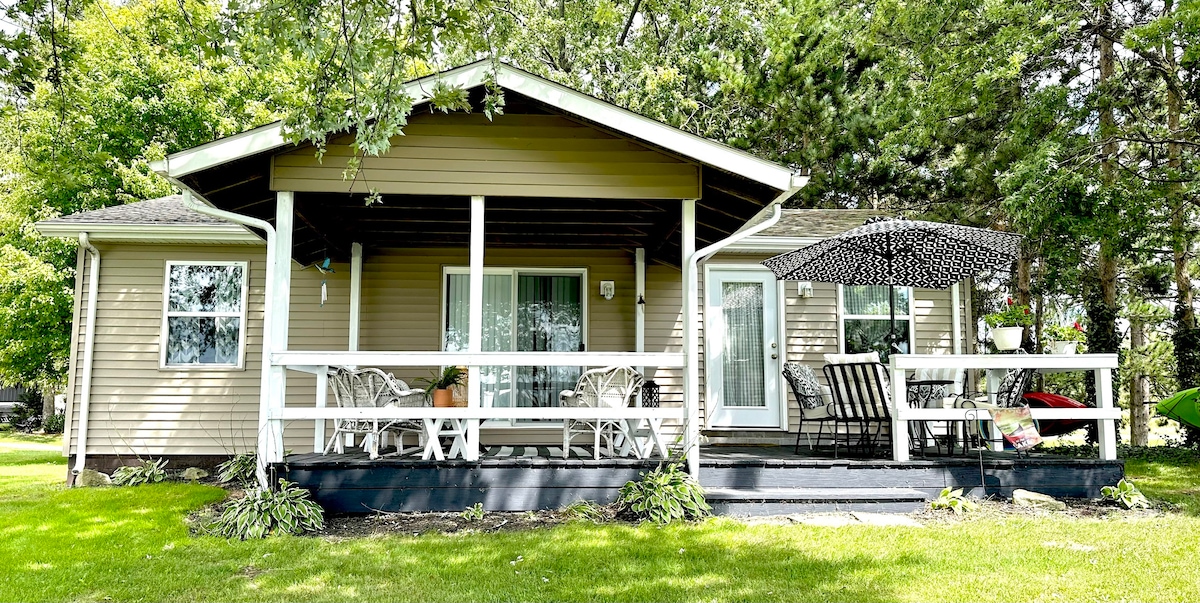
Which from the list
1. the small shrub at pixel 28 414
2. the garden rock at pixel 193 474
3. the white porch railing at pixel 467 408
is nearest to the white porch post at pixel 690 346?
the white porch railing at pixel 467 408

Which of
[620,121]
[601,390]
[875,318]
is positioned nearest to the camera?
[620,121]

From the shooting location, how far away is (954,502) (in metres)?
5.94

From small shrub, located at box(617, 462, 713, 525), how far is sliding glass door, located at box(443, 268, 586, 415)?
2.89 metres

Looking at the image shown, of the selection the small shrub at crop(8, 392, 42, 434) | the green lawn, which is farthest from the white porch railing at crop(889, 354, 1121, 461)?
the small shrub at crop(8, 392, 42, 434)

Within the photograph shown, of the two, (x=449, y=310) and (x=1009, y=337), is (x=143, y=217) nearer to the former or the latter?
(x=449, y=310)

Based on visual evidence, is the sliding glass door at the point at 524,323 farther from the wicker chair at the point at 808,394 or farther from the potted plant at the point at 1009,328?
the potted plant at the point at 1009,328

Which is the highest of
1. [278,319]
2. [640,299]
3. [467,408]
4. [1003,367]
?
[640,299]

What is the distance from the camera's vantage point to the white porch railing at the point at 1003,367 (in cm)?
633

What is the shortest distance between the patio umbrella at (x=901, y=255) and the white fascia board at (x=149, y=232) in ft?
17.3

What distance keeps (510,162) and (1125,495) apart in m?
5.18

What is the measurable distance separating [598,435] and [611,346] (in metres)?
2.59

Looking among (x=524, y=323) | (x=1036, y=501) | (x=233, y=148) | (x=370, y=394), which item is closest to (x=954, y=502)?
(x=1036, y=501)

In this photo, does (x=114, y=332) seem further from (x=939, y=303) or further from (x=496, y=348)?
(x=939, y=303)

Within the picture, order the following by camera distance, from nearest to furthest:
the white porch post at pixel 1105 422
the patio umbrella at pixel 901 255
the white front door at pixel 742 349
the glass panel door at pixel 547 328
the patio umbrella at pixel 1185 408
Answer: the white porch post at pixel 1105 422
the patio umbrella at pixel 901 255
the glass panel door at pixel 547 328
the white front door at pixel 742 349
the patio umbrella at pixel 1185 408
